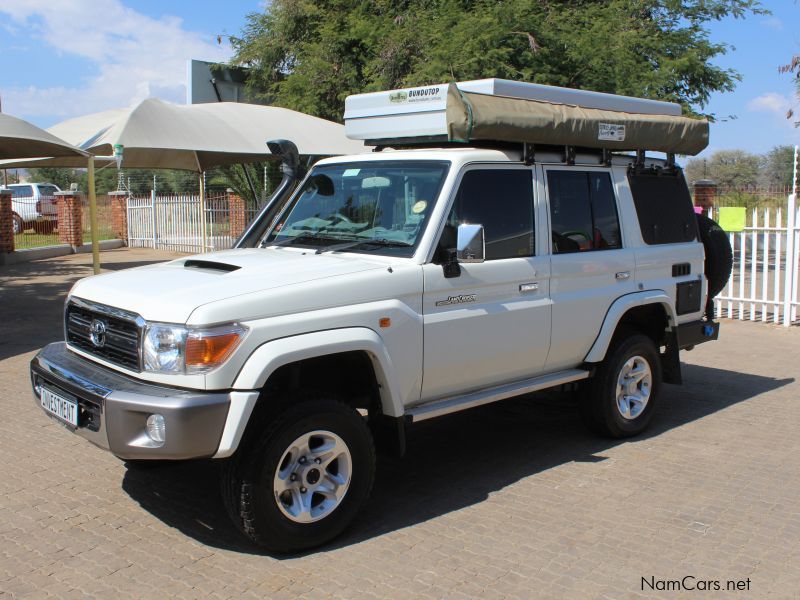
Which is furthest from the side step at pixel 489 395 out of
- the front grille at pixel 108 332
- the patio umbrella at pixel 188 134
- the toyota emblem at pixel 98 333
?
the patio umbrella at pixel 188 134

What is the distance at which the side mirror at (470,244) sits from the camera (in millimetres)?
4410

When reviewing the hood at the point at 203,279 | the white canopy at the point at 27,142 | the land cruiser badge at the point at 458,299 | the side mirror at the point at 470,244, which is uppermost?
the white canopy at the point at 27,142

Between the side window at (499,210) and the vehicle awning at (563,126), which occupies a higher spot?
the vehicle awning at (563,126)

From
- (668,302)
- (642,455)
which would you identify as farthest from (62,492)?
(668,302)

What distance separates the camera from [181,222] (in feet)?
82.0

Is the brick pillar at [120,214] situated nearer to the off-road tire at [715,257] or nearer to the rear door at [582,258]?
the off-road tire at [715,257]

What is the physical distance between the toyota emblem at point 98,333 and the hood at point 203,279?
12cm

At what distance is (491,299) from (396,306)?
0.79m

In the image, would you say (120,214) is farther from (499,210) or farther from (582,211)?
(499,210)

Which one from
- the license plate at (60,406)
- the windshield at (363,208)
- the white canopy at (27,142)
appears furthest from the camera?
the white canopy at (27,142)

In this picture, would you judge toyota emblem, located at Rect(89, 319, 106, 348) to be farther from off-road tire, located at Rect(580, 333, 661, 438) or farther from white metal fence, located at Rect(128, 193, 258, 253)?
white metal fence, located at Rect(128, 193, 258, 253)

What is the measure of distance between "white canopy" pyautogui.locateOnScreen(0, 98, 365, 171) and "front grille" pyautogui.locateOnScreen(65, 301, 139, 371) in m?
8.90

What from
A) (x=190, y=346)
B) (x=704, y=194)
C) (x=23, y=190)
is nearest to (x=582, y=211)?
(x=190, y=346)

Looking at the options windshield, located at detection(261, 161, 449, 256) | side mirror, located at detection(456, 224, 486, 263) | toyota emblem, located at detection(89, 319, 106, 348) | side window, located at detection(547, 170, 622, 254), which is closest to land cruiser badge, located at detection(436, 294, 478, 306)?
side mirror, located at detection(456, 224, 486, 263)
